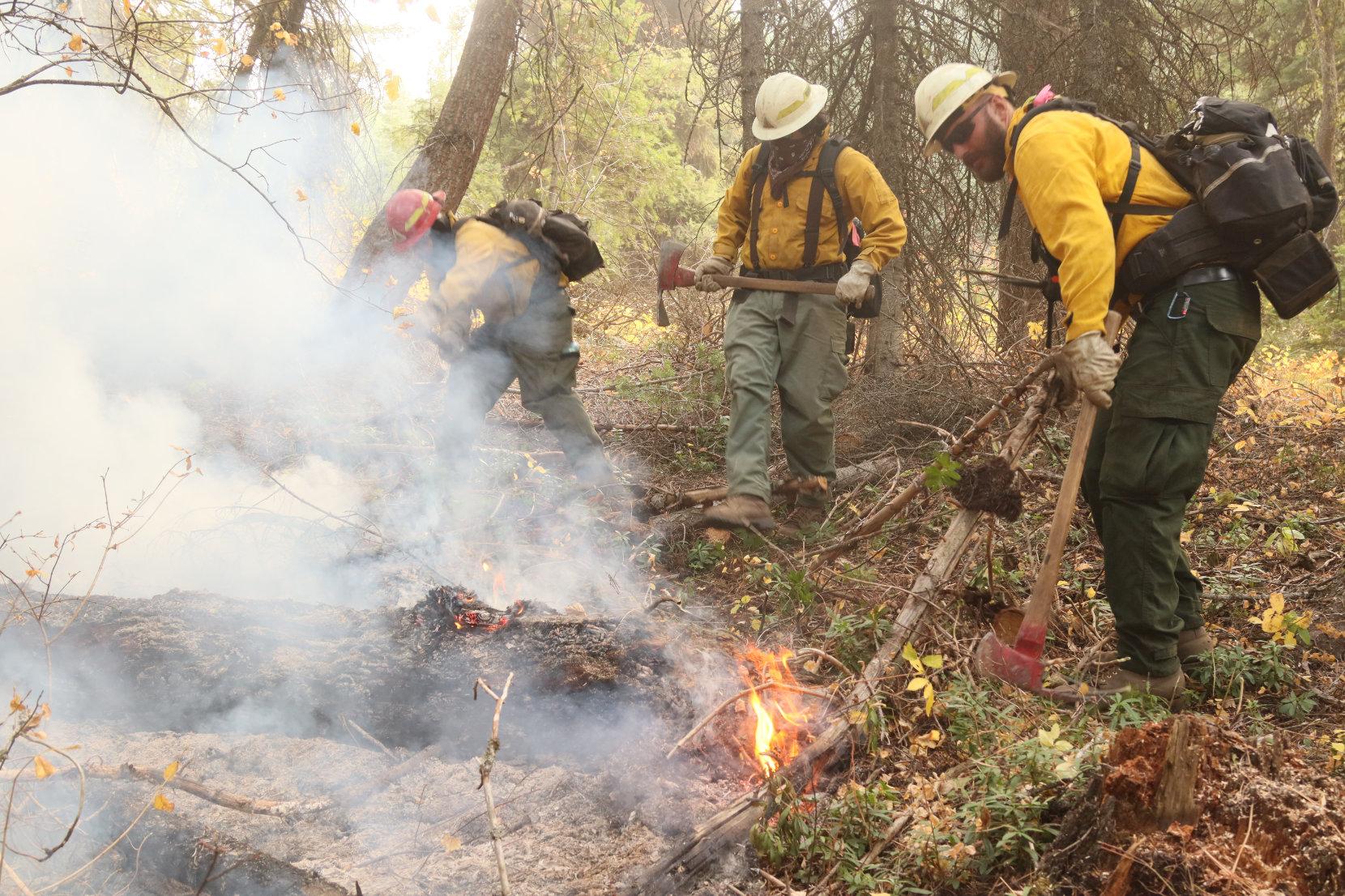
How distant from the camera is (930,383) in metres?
5.92

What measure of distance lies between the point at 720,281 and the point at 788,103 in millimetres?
1040

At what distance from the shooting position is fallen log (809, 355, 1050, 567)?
10.4 ft

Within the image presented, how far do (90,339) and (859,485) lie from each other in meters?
6.47

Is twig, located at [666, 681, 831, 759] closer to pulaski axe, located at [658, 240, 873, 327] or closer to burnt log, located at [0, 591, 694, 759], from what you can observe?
burnt log, located at [0, 591, 694, 759]

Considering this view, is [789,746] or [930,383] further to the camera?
[930,383]

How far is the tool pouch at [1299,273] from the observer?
2.66 meters

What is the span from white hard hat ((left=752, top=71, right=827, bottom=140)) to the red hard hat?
2.25m

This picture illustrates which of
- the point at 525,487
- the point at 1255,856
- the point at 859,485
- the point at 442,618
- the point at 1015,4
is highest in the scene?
the point at 1015,4

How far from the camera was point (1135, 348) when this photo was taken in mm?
2891

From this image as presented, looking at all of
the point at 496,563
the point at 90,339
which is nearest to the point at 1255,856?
the point at 496,563

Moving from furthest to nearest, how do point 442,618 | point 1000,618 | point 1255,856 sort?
point 442,618 → point 1000,618 → point 1255,856

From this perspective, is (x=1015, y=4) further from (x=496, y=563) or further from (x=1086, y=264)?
(x=496, y=563)

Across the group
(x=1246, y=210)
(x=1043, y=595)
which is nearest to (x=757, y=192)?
(x=1246, y=210)

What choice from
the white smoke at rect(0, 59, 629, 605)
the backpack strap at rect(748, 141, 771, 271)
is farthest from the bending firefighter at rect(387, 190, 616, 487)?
the backpack strap at rect(748, 141, 771, 271)
